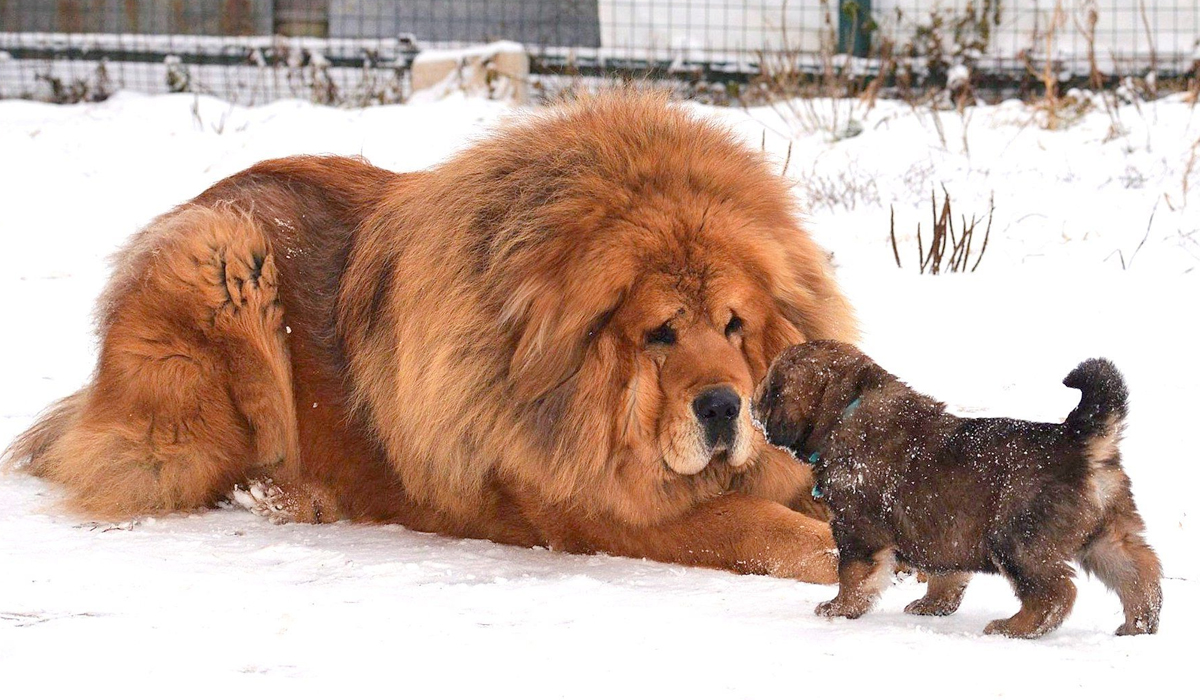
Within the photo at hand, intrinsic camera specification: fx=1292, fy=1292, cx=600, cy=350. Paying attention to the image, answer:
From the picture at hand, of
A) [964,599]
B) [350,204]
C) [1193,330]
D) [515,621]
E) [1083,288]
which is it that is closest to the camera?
→ [515,621]

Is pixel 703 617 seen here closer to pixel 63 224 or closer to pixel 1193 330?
pixel 1193 330

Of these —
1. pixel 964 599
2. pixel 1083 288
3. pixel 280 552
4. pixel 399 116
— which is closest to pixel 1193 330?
pixel 1083 288

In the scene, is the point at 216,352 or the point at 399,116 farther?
the point at 399,116

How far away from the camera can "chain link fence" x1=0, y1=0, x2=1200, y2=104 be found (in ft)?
38.2

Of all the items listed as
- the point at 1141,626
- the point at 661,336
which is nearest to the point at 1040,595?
the point at 1141,626

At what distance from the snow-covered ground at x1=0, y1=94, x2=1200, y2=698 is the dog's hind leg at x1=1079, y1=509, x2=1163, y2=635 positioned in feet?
0.18

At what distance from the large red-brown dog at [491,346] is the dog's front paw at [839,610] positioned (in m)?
0.53

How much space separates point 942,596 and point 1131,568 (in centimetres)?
47

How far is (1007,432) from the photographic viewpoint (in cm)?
283

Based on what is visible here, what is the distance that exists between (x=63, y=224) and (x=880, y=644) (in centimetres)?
723

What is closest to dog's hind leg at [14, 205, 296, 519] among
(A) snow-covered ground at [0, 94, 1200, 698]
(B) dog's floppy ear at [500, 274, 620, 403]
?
(A) snow-covered ground at [0, 94, 1200, 698]

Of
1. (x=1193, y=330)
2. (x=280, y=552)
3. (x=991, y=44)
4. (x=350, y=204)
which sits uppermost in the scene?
(x=991, y=44)

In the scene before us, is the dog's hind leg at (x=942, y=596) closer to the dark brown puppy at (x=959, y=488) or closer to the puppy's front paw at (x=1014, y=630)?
the dark brown puppy at (x=959, y=488)

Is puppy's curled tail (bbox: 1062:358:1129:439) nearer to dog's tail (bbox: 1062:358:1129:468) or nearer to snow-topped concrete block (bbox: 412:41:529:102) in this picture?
dog's tail (bbox: 1062:358:1129:468)
